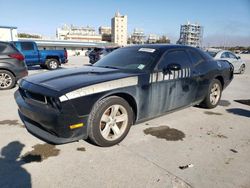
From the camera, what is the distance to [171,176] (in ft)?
8.26

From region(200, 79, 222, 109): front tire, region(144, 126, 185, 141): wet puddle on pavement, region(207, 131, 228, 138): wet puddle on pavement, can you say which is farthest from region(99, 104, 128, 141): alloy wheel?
region(200, 79, 222, 109): front tire

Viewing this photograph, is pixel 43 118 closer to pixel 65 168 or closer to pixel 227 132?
pixel 65 168

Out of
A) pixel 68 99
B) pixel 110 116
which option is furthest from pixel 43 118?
pixel 110 116

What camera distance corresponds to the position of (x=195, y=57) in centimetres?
473

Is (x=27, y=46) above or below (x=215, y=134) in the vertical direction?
above

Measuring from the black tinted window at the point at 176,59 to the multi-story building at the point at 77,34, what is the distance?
114m

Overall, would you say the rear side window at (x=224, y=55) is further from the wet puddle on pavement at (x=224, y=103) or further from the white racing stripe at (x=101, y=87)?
the white racing stripe at (x=101, y=87)

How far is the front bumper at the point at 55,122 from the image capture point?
8.73 feet

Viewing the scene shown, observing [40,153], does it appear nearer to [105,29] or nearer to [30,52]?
[30,52]

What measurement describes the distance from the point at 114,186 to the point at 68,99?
1185 millimetres

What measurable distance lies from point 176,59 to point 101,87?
195cm

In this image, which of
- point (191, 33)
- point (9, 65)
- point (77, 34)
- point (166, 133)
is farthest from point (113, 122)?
point (77, 34)

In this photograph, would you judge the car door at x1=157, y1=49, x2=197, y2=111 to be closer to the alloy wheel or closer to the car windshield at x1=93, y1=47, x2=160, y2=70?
the car windshield at x1=93, y1=47, x2=160, y2=70

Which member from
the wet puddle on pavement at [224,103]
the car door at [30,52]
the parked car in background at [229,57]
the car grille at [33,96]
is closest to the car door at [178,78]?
the wet puddle on pavement at [224,103]
